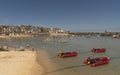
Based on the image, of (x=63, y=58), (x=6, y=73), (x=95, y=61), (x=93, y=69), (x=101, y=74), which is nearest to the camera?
(x=6, y=73)

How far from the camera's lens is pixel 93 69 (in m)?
35.0

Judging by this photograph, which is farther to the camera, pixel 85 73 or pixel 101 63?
pixel 101 63

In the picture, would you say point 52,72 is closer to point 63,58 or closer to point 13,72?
point 13,72

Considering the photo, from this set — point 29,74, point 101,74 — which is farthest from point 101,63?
point 29,74

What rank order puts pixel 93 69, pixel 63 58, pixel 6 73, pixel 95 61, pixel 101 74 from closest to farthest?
pixel 6 73 < pixel 101 74 < pixel 93 69 < pixel 95 61 < pixel 63 58

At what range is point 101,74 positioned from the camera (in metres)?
31.3

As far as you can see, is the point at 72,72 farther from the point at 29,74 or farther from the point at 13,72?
the point at 13,72

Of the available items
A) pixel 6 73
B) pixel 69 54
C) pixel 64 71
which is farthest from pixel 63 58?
pixel 6 73

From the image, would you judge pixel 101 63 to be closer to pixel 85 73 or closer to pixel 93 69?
pixel 93 69

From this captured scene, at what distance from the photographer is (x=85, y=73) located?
104 ft

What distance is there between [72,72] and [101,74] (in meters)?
5.53

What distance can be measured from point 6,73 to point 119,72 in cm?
2181

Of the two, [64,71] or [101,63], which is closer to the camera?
[64,71]

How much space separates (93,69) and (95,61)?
12.5 ft
